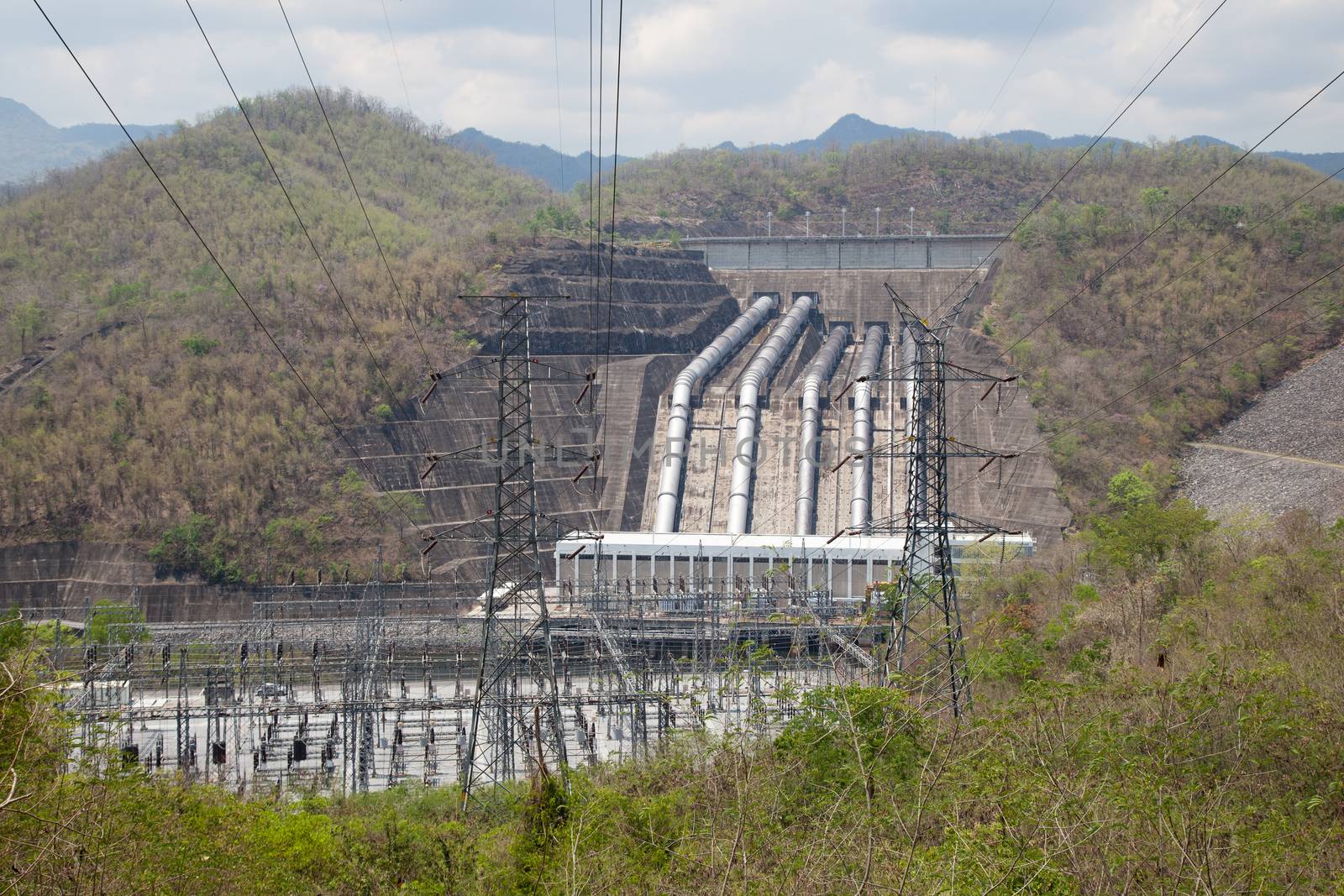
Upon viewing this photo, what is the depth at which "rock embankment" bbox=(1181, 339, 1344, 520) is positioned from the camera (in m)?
39.8

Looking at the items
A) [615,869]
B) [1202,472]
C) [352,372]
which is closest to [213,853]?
[615,869]

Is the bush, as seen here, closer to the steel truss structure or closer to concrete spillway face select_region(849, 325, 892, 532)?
the steel truss structure

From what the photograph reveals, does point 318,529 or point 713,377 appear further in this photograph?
point 713,377

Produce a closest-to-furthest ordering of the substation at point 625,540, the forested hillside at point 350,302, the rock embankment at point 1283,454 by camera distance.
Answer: the substation at point 625,540
the rock embankment at point 1283,454
the forested hillside at point 350,302

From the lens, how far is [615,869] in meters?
10.6

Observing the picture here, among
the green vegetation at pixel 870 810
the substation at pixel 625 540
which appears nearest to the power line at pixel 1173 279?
the substation at pixel 625 540

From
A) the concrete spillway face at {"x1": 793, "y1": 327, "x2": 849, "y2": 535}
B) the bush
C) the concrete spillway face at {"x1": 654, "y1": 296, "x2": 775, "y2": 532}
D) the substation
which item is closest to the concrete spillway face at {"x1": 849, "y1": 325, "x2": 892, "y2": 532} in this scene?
the substation

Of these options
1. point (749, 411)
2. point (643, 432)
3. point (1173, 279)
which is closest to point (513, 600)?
point (643, 432)

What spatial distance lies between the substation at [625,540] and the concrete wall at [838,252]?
19 centimetres

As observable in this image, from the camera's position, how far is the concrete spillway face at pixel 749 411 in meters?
46.1

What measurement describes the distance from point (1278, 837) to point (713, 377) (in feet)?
149

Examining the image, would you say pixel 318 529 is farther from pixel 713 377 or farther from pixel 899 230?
pixel 899 230

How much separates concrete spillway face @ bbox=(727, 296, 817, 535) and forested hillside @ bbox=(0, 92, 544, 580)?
13.4 metres

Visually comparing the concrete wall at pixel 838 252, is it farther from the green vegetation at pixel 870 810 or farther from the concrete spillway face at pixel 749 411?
the green vegetation at pixel 870 810
